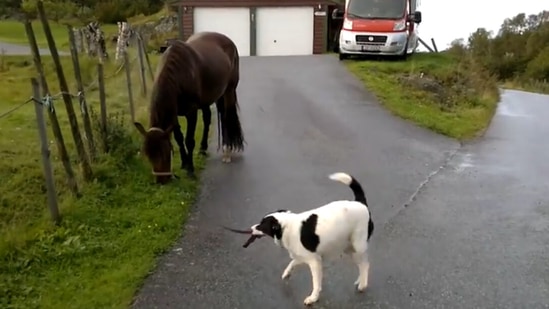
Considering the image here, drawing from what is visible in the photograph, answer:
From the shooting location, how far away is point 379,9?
22828 millimetres

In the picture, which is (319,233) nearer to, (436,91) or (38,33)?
(436,91)

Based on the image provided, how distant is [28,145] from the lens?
10.7 m

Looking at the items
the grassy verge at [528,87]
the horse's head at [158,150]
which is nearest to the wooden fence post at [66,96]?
the horse's head at [158,150]

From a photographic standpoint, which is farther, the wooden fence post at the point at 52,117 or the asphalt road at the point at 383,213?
the wooden fence post at the point at 52,117

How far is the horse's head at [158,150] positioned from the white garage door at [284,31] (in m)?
24.9

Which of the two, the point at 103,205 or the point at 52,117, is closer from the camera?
the point at 52,117

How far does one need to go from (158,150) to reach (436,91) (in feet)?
36.9

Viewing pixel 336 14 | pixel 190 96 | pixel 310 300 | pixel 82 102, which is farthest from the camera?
pixel 336 14

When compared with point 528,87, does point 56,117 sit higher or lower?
higher

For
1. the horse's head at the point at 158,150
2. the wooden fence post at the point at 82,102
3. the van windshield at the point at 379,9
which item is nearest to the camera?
the horse's head at the point at 158,150

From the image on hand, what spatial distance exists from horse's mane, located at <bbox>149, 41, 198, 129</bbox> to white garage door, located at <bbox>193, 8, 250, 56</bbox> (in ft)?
78.1

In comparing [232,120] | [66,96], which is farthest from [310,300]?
[232,120]

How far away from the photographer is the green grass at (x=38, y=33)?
33.4m

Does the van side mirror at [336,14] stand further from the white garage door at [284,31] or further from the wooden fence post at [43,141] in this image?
the wooden fence post at [43,141]
